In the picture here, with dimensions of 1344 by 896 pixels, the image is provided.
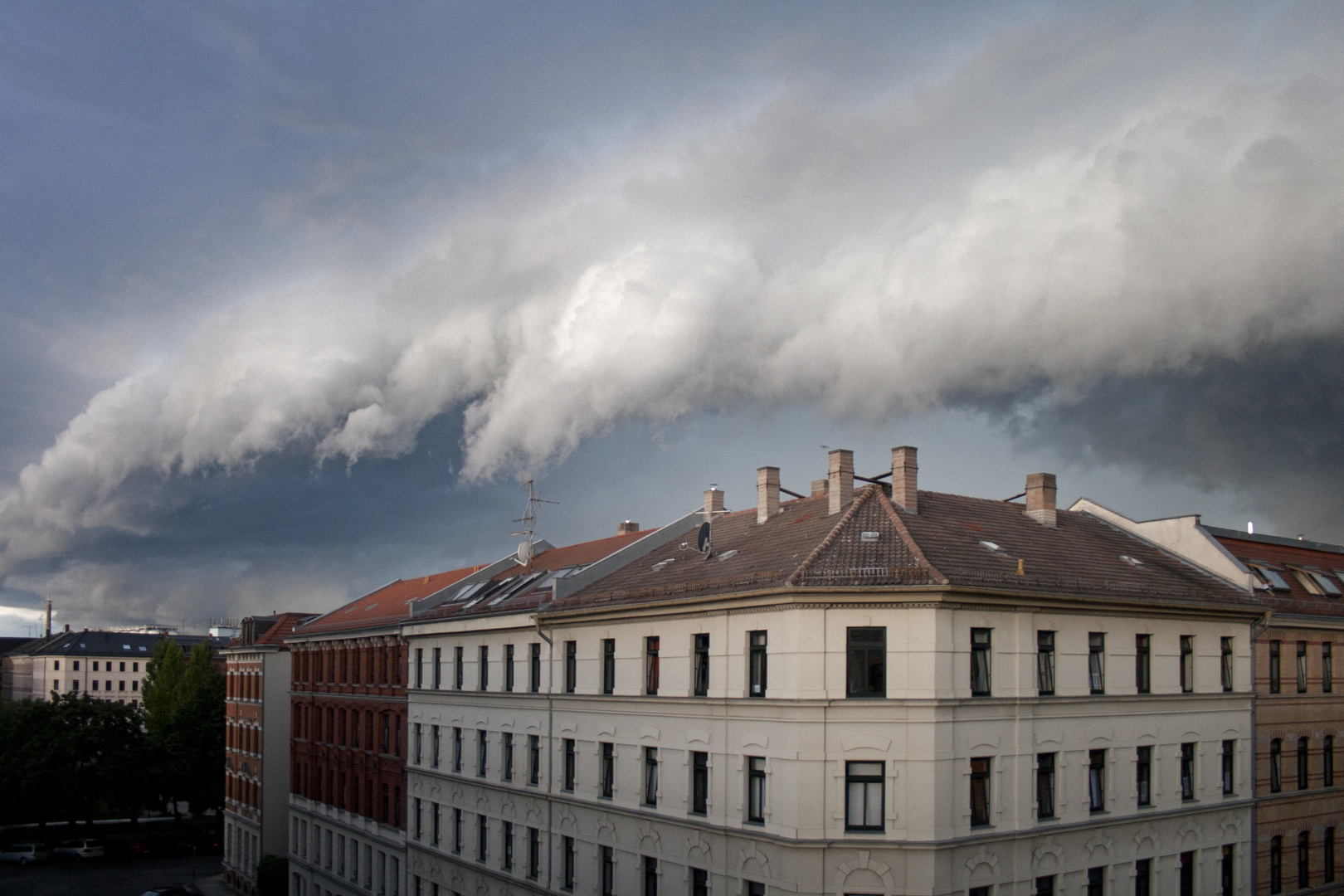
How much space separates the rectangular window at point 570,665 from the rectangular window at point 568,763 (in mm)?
1850

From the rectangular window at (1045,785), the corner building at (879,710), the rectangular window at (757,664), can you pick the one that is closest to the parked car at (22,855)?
the corner building at (879,710)

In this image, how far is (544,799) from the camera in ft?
133

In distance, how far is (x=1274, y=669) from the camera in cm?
3925

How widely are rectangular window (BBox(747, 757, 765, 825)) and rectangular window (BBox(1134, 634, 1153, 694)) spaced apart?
41.1 feet

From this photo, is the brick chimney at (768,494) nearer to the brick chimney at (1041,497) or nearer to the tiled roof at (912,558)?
the tiled roof at (912,558)

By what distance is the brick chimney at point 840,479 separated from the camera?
36.3 m

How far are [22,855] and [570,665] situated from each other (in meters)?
70.2

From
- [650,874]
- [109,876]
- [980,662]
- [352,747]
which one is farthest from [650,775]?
[109,876]

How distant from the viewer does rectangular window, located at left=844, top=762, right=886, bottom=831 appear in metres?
28.7

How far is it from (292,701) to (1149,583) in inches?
2137

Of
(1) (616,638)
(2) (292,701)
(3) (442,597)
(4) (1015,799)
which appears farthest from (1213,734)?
(2) (292,701)

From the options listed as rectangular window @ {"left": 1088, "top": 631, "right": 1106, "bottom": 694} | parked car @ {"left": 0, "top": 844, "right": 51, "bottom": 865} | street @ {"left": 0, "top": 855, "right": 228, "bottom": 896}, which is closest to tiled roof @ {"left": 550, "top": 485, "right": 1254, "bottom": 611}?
rectangular window @ {"left": 1088, "top": 631, "right": 1106, "bottom": 694}

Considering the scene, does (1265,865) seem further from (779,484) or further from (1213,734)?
(779,484)

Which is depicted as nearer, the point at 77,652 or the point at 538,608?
the point at 538,608
